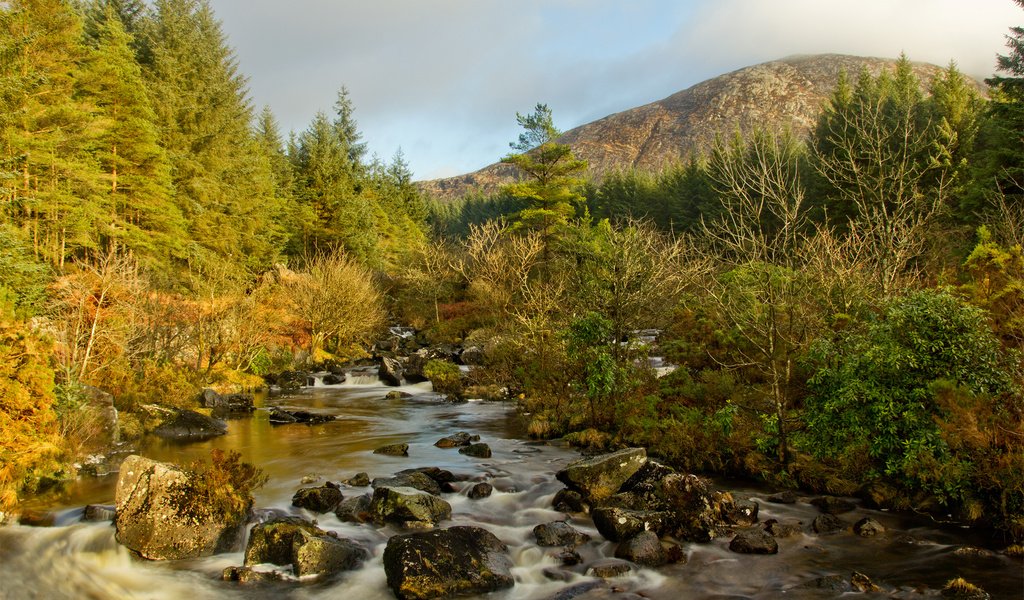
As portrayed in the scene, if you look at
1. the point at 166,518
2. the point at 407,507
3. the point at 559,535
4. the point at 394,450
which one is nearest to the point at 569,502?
the point at 559,535

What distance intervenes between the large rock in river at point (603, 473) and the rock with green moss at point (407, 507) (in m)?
2.99

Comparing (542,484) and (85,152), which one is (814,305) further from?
(85,152)

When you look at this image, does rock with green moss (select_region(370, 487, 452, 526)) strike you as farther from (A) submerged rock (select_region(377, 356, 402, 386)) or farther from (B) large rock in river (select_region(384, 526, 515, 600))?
(A) submerged rock (select_region(377, 356, 402, 386))

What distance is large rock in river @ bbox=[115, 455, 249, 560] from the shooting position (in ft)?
34.9

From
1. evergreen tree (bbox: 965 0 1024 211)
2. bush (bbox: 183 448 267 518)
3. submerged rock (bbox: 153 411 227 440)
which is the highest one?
evergreen tree (bbox: 965 0 1024 211)

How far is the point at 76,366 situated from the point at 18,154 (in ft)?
34.8

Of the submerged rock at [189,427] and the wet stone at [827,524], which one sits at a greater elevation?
the submerged rock at [189,427]

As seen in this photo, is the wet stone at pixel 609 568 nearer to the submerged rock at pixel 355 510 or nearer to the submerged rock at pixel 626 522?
the submerged rock at pixel 626 522

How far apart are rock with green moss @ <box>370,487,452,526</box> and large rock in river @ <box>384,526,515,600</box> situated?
1.80m

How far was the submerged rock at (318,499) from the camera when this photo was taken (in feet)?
42.4

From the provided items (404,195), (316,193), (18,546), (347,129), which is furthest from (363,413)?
(404,195)

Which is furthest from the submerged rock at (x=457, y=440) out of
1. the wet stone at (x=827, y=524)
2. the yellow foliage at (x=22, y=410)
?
the wet stone at (x=827, y=524)

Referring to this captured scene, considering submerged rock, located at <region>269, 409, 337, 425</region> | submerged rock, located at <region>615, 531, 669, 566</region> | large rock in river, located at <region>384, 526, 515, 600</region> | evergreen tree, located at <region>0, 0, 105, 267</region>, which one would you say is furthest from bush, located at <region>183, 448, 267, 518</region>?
evergreen tree, located at <region>0, 0, 105, 267</region>

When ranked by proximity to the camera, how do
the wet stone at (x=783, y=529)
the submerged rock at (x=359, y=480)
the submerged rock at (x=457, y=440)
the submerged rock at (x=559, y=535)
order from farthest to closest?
the submerged rock at (x=457, y=440) → the submerged rock at (x=359, y=480) → the submerged rock at (x=559, y=535) → the wet stone at (x=783, y=529)
